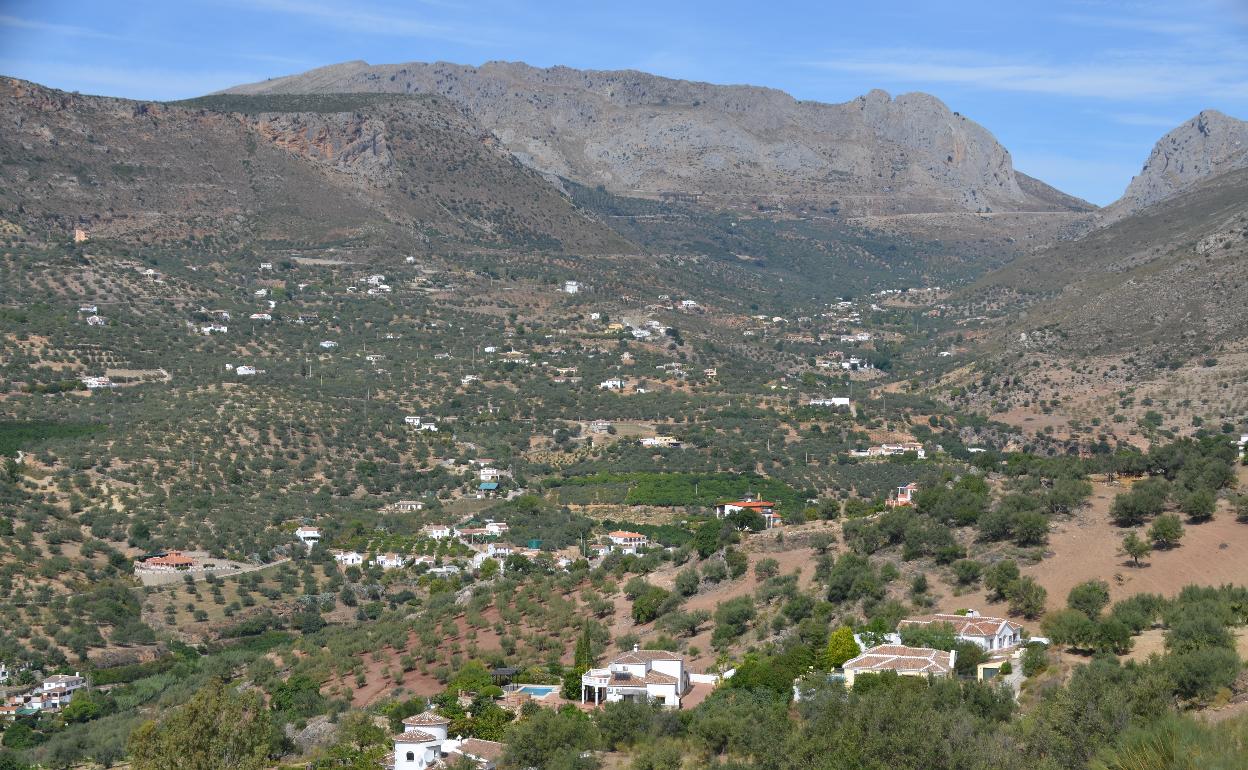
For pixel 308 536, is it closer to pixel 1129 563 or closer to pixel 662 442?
pixel 662 442

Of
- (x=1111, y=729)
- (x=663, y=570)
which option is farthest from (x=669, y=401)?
(x=1111, y=729)

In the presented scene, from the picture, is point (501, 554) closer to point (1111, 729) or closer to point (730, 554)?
point (730, 554)

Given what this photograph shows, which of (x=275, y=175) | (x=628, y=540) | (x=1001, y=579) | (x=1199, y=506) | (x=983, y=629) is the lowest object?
(x=628, y=540)

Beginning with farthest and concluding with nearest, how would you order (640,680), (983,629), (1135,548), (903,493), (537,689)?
(903,493) < (1135,548) < (537,689) < (640,680) < (983,629)

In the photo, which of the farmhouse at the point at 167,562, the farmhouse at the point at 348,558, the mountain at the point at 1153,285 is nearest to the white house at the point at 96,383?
the farmhouse at the point at 167,562

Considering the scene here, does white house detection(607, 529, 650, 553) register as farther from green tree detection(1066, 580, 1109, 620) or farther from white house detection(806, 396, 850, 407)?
white house detection(806, 396, 850, 407)

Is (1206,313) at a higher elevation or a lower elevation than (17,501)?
higher

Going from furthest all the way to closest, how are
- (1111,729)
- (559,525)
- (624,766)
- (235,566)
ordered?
(559,525)
(235,566)
(624,766)
(1111,729)

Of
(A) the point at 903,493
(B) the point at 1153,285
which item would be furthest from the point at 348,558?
(B) the point at 1153,285
